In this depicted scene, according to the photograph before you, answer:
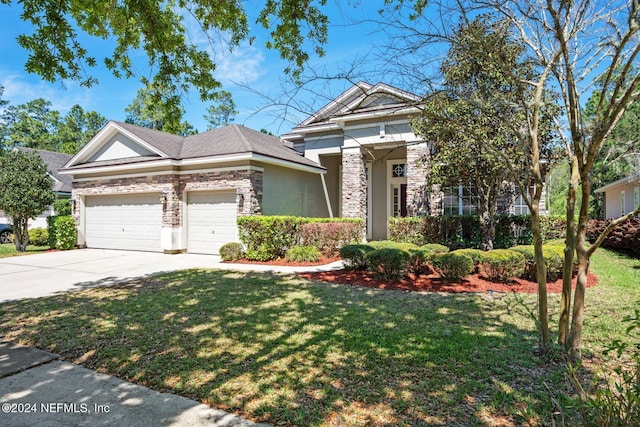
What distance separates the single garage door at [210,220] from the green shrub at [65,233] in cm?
597

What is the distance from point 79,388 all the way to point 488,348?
14.1 feet

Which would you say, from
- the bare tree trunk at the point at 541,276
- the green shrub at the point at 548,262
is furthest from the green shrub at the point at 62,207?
the bare tree trunk at the point at 541,276

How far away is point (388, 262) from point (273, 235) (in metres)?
4.62

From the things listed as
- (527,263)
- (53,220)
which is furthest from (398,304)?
(53,220)

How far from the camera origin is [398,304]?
611 centimetres

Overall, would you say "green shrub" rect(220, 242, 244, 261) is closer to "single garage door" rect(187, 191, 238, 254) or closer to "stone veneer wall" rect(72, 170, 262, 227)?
"single garage door" rect(187, 191, 238, 254)

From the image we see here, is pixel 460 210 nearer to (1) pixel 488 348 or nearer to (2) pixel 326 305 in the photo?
(2) pixel 326 305

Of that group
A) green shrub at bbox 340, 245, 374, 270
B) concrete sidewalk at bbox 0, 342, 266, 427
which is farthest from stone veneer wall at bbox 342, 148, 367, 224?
concrete sidewalk at bbox 0, 342, 266, 427

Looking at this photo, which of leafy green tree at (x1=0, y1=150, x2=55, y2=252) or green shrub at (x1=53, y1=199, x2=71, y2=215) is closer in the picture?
leafy green tree at (x1=0, y1=150, x2=55, y2=252)

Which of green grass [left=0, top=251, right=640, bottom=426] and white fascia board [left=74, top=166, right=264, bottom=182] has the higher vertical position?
white fascia board [left=74, top=166, right=264, bottom=182]

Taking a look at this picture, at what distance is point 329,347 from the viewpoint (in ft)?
13.8

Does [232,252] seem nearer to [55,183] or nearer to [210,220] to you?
[210,220]

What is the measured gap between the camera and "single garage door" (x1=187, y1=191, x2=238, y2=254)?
12.9 meters

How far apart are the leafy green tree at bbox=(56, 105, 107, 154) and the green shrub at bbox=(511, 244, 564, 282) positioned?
4630 cm
